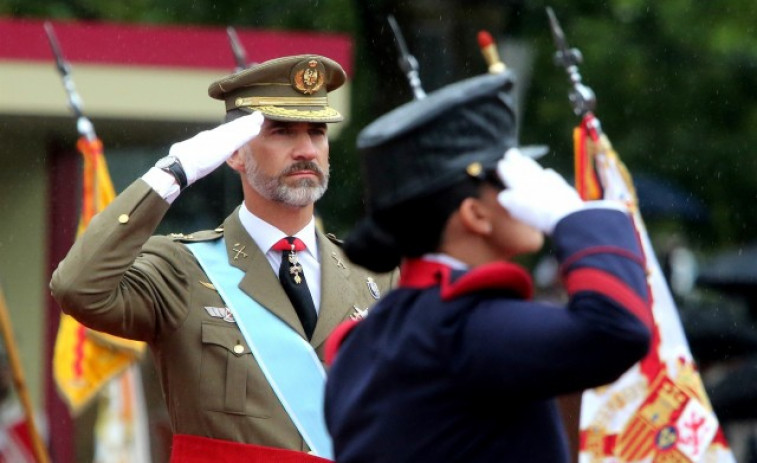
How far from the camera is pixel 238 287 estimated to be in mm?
4762

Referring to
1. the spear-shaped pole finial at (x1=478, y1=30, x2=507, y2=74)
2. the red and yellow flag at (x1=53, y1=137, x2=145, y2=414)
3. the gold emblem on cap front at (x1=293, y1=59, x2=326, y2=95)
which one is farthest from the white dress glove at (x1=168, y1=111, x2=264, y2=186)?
the red and yellow flag at (x1=53, y1=137, x2=145, y2=414)

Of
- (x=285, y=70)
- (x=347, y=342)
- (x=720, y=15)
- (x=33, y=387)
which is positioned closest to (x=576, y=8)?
(x=720, y=15)

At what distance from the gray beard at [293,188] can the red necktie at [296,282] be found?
0.35ft

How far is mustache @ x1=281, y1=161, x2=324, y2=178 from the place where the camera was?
486 centimetres

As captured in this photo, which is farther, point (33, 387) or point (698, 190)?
point (698, 190)

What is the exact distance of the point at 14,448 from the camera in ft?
33.1

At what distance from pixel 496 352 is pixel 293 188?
1935 mm

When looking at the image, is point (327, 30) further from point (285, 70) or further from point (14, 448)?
point (285, 70)

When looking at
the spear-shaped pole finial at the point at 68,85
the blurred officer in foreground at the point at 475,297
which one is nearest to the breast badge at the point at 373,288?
the blurred officer in foreground at the point at 475,297

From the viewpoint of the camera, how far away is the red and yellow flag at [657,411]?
661 cm

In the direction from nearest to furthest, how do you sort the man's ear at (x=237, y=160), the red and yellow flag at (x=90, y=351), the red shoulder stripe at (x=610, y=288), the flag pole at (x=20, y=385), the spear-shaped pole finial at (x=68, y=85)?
the red shoulder stripe at (x=610, y=288), the man's ear at (x=237, y=160), the spear-shaped pole finial at (x=68, y=85), the flag pole at (x=20, y=385), the red and yellow flag at (x=90, y=351)

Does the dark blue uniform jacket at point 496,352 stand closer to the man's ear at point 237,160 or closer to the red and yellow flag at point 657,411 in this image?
the man's ear at point 237,160

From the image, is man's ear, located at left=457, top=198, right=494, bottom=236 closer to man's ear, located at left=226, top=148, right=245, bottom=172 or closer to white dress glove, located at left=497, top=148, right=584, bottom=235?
white dress glove, located at left=497, top=148, right=584, bottom=235

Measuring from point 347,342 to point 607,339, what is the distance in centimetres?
57
